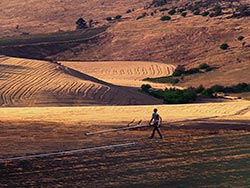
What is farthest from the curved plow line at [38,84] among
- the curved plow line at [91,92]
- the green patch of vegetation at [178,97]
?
the green patch of vegetation at [178,97]

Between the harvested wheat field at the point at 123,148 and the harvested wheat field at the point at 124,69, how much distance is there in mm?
24540

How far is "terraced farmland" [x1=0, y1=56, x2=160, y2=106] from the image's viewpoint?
96.9ft

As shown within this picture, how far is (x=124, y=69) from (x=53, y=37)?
1474cm

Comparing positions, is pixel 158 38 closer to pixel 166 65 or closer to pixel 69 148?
pixel 166 65

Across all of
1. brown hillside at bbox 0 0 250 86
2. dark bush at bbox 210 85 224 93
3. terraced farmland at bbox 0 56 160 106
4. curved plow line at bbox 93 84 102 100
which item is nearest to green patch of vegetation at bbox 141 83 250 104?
dark bush at bbox 210 85 224 93

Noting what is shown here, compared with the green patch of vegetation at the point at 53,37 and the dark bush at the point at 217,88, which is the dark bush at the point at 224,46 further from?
the green patch of vegetation at the point at 53,37

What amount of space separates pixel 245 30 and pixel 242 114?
33.8 metres

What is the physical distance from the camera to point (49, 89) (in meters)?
30.9

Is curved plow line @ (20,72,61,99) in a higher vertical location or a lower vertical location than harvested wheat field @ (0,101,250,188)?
higher

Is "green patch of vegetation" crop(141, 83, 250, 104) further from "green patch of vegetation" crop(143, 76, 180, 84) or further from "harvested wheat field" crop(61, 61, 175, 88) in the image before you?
"harvested wheat field" crop(61, 61, 175, 88)

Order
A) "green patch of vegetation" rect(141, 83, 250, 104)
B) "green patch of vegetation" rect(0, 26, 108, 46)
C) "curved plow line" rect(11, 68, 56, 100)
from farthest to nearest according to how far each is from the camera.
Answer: "green patch of vegetation" rect(0, 26, 108, 46), "green patch of vegetation" rect(141, 83, 250, 104), "curved plow line" rect(11, 68, 56, 100)

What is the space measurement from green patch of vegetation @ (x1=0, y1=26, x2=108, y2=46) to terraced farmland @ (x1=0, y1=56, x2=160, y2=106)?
28.0m

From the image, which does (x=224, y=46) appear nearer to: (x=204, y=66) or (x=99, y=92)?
(x=204, y=66)

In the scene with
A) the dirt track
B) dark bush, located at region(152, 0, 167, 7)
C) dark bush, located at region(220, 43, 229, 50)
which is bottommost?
the dirt track
